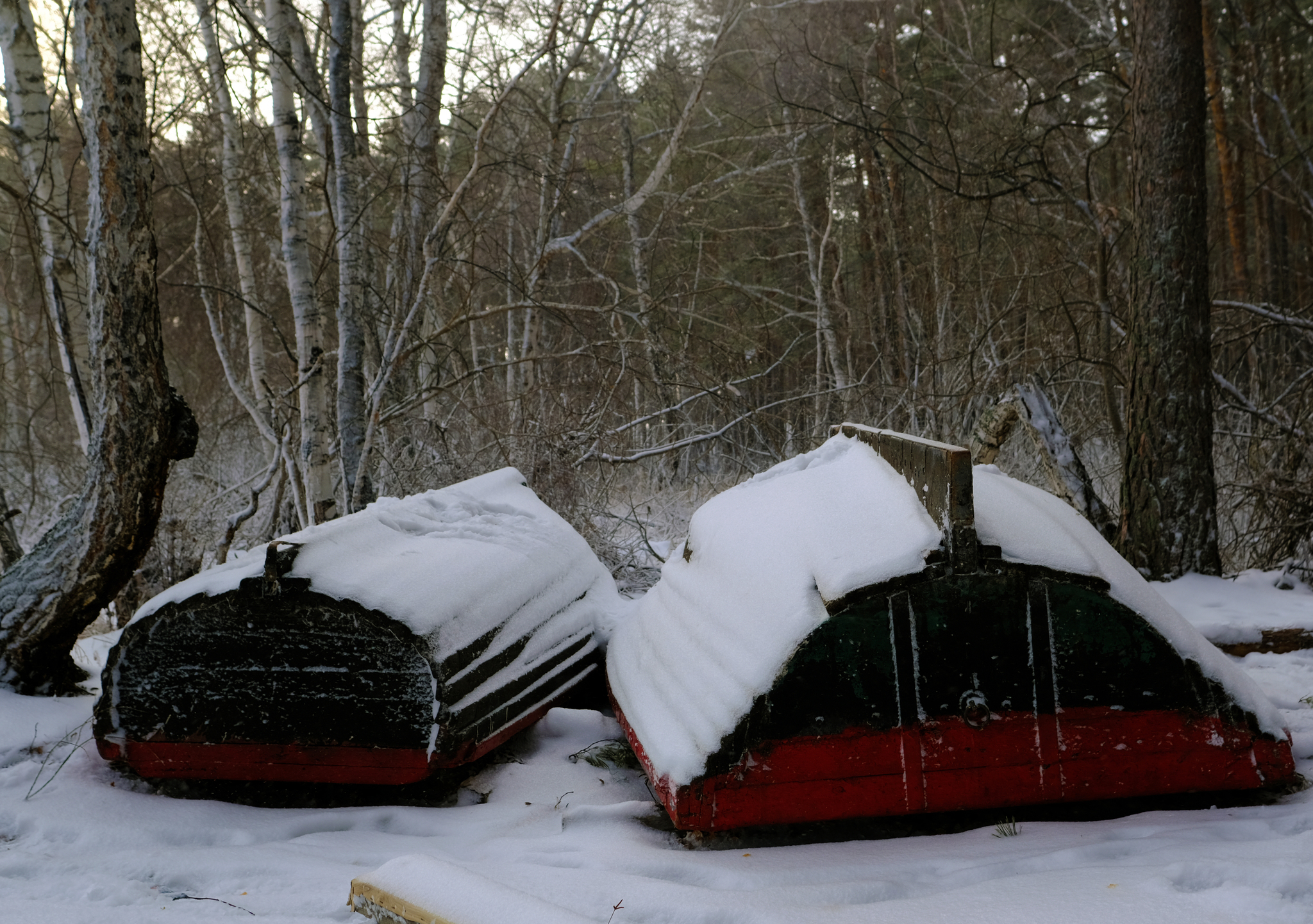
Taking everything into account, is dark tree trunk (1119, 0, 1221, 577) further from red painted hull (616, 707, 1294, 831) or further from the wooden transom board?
the wooden transom board

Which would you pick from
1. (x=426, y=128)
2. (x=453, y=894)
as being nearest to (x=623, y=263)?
(x=426, y=128)

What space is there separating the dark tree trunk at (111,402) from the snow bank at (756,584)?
6.71 ft

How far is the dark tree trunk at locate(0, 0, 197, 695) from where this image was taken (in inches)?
136

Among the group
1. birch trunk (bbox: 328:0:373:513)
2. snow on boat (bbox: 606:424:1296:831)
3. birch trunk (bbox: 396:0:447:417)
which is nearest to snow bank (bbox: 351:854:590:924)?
snow on boat (bbox: 606:424:1296:831)

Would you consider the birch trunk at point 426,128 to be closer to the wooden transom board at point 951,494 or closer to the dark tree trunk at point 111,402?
the dark tree trunk at point 111,402

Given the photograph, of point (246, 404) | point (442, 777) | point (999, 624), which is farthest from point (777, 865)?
point (246, 404)

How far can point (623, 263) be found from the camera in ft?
61.5

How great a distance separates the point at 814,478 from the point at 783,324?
16.1 meters

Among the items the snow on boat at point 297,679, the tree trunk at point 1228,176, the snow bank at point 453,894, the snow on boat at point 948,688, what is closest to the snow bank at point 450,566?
the snow on boat at point 297,679

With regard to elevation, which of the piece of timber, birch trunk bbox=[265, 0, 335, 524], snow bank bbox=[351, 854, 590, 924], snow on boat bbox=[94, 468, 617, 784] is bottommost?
the piece of timber

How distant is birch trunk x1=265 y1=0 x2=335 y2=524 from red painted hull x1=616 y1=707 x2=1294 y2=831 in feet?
12.8

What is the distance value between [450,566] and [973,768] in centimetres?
194

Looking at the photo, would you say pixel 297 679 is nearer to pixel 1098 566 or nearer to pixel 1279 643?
pixel 1098 566

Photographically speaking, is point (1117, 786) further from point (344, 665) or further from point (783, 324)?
point (783, 324)
